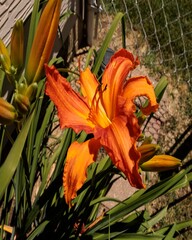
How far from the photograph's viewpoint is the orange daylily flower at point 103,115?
0.92 m

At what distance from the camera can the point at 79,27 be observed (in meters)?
2.82

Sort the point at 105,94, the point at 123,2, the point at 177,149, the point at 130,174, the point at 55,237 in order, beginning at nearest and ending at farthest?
Result: the point at 130,174 < the point at 105,94 < the point at 55,237 < the point at 177,149 < the point at 123,2

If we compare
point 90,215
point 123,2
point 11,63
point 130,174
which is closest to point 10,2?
point 11,63

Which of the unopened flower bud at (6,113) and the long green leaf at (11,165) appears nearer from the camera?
the long green leaf at (11,165)

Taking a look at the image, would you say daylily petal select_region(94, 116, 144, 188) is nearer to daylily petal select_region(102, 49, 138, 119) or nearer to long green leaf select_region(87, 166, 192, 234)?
daylily petal select_region(102, 49, 138, 119)

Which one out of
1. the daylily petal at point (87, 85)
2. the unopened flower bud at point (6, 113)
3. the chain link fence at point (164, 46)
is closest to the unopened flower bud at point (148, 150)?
the daylily petal at point (87, 85)

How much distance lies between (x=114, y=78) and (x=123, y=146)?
0.25 metres

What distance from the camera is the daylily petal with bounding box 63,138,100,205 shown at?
96cm

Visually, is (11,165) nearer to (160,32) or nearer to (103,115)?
(103,115)

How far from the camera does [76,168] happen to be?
0.96 meters

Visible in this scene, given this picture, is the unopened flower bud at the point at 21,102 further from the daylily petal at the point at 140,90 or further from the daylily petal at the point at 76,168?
the daylily petal at the point at 140,90

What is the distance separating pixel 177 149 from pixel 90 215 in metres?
0.86

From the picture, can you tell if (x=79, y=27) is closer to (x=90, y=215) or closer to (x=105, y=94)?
(x=90, y=215)

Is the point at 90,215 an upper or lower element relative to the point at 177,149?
lower
